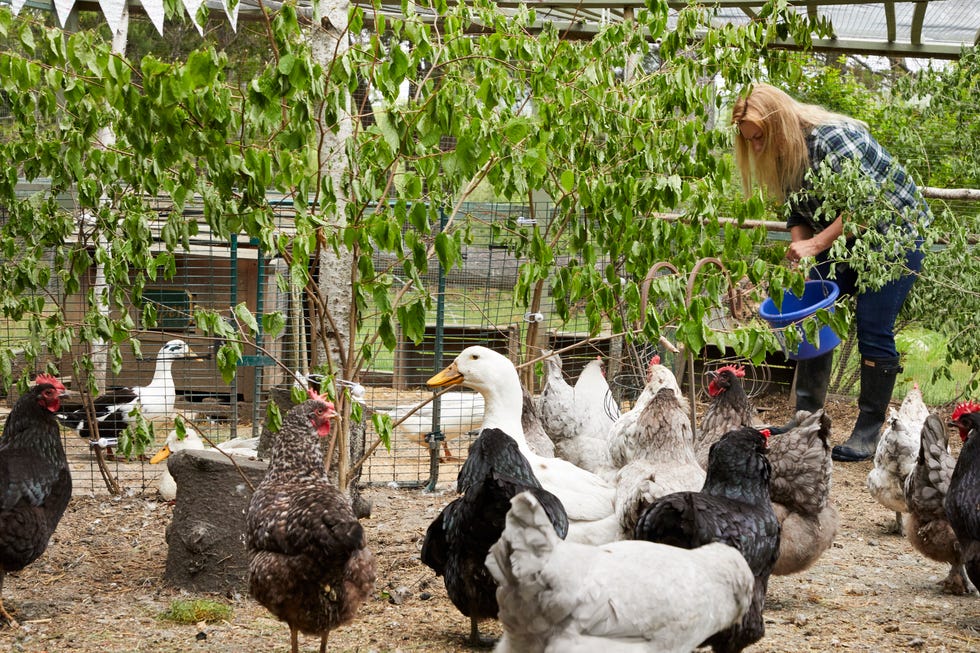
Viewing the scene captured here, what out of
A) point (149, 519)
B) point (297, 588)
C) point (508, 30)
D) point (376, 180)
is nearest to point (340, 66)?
point (376, 180)

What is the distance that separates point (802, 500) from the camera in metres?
4.64

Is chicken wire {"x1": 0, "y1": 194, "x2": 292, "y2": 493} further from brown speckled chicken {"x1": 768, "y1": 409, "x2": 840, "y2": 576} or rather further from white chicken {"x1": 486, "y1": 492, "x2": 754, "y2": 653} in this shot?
white chicken {"x1": 486, "y1": 492, "x2": 754, "y2": 653}

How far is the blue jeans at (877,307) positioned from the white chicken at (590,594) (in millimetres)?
4314

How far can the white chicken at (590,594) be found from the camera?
2703mm

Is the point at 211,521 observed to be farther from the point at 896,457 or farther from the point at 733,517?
the point at 896,457

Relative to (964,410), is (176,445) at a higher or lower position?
lower

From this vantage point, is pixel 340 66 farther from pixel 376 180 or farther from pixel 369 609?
pixel 369 609

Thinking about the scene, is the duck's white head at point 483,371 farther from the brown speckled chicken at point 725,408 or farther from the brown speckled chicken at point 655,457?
the brown speckled chicken at point 725,408

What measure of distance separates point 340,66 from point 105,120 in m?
1.17

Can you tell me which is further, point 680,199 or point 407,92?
point 407,92

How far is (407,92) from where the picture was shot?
15.7 ft

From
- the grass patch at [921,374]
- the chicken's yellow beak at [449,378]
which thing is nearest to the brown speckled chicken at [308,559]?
the chicken's yellow beak at [449,378]

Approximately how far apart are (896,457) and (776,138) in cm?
234

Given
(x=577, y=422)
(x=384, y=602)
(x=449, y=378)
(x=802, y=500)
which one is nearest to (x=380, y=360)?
(x=577, y=422)
